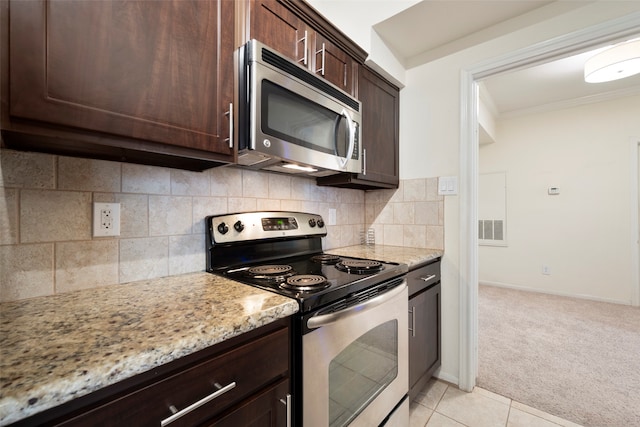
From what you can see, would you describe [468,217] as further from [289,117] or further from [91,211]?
[91,211]

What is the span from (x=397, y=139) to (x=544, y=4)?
1.09 metres

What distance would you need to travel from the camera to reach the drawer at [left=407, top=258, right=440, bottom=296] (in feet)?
5.05

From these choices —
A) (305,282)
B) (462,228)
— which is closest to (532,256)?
(462,228)

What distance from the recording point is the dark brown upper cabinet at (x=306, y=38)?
1118 mm

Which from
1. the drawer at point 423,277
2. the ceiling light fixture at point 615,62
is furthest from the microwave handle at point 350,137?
the ceiling light fixture at point 615,62

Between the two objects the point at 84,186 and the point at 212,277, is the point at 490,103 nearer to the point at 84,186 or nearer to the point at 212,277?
the point at 212,277

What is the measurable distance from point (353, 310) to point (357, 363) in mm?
255

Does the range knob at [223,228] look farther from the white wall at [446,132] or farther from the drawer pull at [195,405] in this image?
the white wall at [446,132]

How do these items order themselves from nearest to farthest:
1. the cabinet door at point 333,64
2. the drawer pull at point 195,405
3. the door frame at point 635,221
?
the drawer pull at point 195,405 → the cabinet door at point 333,64 → the door frame at point 635,221

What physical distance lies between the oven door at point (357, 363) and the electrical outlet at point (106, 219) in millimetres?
794

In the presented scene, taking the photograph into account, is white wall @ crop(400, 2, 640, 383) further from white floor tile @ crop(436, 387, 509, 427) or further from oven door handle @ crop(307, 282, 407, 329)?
oven door handle @ crop(307, 282, 407, 329)

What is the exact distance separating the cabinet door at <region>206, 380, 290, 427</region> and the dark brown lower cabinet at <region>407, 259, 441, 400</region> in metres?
0.96

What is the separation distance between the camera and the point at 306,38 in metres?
1.30

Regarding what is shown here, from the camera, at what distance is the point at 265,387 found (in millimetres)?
753
